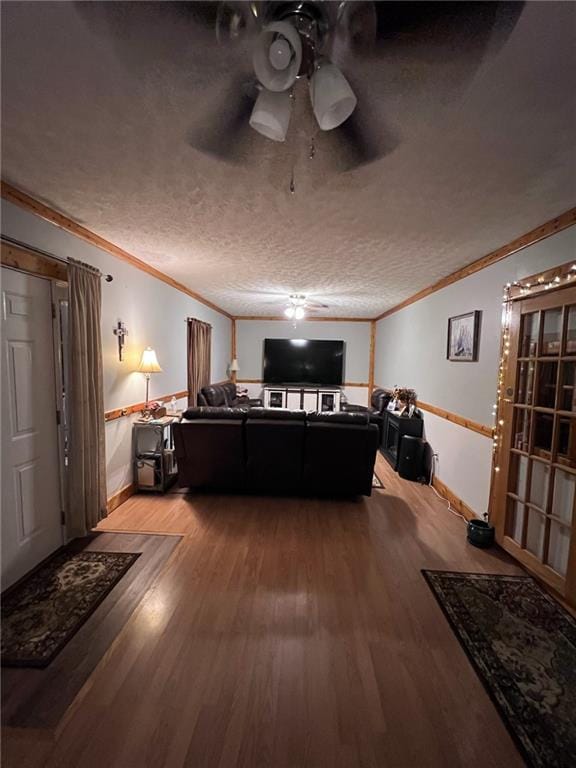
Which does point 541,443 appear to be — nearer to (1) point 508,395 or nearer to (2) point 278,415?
(1) point 508,395

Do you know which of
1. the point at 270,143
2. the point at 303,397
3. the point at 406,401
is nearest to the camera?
the point at 270,143

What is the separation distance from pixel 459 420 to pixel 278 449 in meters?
1.98

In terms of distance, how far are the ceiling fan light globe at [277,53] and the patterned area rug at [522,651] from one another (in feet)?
8.51

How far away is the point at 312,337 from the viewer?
26.4ft

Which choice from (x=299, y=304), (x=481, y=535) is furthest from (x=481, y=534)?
(x=299, y=304)

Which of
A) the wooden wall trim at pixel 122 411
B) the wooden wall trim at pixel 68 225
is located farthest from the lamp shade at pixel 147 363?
the wooden wall trim at pixel 68 225

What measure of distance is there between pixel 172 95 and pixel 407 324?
15.9ft

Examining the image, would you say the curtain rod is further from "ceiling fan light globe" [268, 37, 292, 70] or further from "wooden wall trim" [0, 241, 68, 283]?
"ceiling fan light globe" [268, 37, 292, 70]

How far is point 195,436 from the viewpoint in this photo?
3.48 m

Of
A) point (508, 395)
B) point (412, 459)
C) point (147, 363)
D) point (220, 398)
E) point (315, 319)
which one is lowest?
point (412, 459)

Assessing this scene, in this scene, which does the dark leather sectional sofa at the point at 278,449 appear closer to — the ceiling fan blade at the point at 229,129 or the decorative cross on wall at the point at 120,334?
the decorative cross on wall at the point at 120,334

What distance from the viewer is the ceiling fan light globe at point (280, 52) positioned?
0.92m

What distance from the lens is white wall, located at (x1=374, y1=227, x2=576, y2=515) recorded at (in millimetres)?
2645

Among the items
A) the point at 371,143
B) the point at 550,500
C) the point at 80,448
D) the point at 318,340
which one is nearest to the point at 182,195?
the point at 371,143
